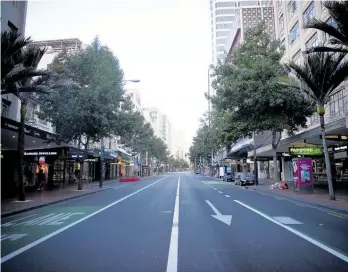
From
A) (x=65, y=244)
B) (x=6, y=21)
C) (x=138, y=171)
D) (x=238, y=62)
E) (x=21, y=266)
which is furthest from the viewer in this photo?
(x=138, y=171)

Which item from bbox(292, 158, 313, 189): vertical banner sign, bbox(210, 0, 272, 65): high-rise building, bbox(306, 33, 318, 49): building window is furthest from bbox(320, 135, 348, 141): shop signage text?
bbox(210, 0, 272, 65): high-rise building

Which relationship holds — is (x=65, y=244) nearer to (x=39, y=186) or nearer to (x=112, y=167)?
(x=39, y=186)

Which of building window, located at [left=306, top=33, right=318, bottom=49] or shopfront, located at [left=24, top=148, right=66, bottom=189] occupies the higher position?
building window, located at [left=306, top=33, right=318, bottom=49]

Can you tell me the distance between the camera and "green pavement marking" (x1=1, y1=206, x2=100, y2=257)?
851 cm

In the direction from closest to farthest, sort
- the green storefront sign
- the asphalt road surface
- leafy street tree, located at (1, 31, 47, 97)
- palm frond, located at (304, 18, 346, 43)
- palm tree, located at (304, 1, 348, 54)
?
the asphalt road surface → palm tree, located at (304, 1, 348, 54) → palm frond, located at (304, 18, 346, 43) → leafy street tree, located at (1, 31, 47, 97) → the green storefront sign

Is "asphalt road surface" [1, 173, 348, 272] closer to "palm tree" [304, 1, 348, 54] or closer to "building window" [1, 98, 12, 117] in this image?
"palm tree" [304, 1, 348, 54]

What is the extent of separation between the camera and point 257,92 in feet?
86.9

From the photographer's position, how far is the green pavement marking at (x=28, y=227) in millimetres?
8508

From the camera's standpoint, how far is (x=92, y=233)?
9.62m

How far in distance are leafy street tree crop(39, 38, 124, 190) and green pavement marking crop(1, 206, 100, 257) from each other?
45.0 ft

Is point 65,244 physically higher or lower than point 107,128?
lower

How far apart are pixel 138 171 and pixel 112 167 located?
25540 mm

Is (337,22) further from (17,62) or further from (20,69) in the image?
(17,62)

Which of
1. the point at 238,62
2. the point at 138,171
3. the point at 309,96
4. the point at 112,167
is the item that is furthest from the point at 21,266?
the point at 138,171
